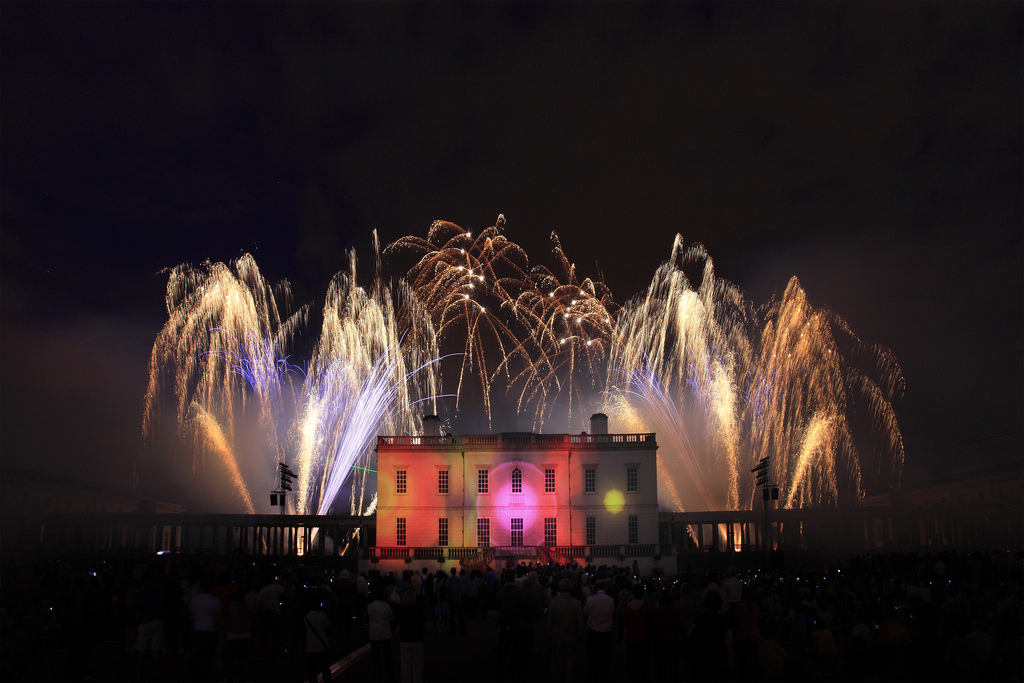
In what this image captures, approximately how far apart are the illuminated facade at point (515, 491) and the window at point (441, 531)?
0.20ft

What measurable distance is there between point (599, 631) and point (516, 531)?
1531 inches

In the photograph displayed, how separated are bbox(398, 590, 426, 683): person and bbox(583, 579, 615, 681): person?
280 centimetres

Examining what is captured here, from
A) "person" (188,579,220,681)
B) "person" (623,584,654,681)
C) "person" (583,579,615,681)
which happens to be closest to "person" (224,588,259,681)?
"person" (188,579,220,681)

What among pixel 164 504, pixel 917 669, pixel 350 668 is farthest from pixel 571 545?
pixel 164 504

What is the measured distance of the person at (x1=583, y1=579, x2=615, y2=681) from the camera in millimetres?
14359

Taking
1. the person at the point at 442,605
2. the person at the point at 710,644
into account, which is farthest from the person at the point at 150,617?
the person at the point at 442,605

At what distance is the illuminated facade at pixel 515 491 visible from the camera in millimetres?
52812

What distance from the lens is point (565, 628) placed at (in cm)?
1434

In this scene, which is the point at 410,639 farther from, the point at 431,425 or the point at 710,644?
the point at 431,425

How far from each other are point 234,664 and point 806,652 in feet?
41.8

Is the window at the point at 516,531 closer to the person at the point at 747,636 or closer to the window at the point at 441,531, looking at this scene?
the window at the point at 441,531

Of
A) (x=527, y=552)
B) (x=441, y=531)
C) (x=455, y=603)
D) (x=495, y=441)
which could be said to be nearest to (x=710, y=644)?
(x=455, y=603)

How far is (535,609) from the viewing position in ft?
51.4

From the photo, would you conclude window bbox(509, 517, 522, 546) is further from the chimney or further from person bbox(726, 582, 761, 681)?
person bbox(726, 582, 761, 681)
